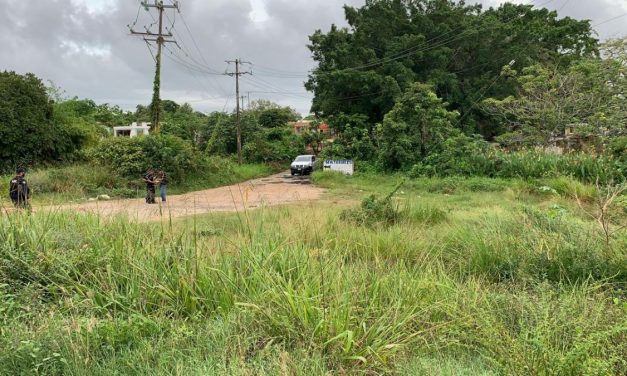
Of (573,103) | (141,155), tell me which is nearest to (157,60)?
(141,155)

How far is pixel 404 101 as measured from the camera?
2744 centimetres

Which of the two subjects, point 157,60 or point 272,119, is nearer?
point 157,60

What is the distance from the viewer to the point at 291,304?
3049 mm

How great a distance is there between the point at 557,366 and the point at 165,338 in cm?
225

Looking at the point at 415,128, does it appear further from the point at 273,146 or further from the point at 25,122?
the point at 25,122

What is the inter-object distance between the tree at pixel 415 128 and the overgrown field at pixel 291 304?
856 inches

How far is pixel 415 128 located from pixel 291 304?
82.8ft

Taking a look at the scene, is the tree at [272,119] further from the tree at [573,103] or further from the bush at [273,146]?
the tree at [573,103]

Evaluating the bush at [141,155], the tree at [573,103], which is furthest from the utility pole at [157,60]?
the tree at [573,103]

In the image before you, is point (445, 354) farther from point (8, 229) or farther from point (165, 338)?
point (8, 229)

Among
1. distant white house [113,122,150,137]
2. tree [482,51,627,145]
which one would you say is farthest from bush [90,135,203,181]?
distant white house [113,122,150,137]

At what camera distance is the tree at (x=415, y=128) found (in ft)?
86.3

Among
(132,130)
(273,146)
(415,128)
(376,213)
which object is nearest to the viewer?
(376,213)

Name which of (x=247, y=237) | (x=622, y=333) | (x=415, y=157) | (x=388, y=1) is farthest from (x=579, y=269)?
(x=388, y=1)
